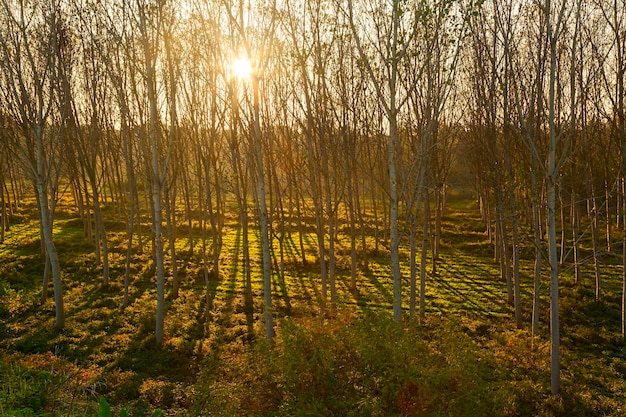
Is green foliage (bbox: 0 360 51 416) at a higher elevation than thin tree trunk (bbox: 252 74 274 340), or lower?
lower

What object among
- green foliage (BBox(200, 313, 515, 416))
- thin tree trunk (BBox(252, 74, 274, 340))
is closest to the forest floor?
green foliage (BBox(200, 313, 515, 416))

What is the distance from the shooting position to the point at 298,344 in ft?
21.6

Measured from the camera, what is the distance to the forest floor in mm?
6359

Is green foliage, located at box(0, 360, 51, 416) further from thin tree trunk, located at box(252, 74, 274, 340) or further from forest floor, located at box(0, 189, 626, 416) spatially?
thin tree trunk, located at box(252, 74, 274, 340)

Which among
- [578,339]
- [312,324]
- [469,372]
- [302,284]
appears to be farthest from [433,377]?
[302,284]

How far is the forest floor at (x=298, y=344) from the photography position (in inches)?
250

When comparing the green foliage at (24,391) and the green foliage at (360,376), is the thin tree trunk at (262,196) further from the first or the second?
the green foliage at (24,391)

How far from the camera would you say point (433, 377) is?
5.95 meters

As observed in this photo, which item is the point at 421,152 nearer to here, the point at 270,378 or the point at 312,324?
the point at 312,324

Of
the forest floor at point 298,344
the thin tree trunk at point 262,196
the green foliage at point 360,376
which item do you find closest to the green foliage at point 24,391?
the forest floor at point 298,344

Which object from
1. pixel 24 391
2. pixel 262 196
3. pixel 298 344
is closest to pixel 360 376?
pixel 298 344

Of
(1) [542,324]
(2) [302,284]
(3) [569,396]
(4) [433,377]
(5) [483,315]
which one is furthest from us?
(2) [302,284]

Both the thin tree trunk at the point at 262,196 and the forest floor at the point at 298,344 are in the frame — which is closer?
the forest floor at the point at 298,344

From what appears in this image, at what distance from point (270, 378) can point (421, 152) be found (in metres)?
5.66
